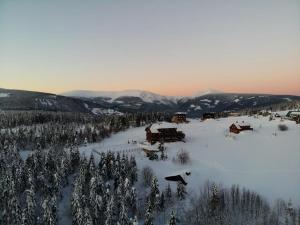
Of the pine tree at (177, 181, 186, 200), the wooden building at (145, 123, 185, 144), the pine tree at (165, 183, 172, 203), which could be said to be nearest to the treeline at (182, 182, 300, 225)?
the pine tree at (177, 181, 186, 200)

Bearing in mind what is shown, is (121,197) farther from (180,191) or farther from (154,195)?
(180,191)

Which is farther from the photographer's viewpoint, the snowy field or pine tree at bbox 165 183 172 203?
the snowy field

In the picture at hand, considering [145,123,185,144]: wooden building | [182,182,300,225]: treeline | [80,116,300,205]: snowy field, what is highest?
[145,123,185,144]: wooden building

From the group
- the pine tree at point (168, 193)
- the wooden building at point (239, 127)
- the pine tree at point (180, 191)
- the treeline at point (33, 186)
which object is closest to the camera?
the treeline at point (33, 186)

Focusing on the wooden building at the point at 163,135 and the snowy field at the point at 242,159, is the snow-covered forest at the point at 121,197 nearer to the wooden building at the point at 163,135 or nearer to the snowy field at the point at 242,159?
the snowy field at the point at 242,159

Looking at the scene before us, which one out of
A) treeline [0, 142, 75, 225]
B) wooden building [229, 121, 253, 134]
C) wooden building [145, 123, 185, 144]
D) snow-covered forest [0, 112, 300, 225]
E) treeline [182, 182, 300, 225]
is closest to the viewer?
treeline [0, 142, 75, 225]

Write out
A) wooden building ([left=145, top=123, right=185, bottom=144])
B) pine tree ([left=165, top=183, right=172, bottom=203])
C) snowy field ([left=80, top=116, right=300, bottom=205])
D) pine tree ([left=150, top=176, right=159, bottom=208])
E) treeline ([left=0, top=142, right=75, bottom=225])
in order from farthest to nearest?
wooden building ([left=145, top=123, right=185, bottom=144]) < snowy field ([left=80, top=116, right=300, bottom=205]) < pine tree ([left=165, top=183, right=172, bottom=203]) < pine tree ([left=150, top=176, right=159, bottom=208]) < treeline ([left=0, top=142, right=75, bottom=225])

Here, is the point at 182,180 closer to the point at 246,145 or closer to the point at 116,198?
the point at 116,198

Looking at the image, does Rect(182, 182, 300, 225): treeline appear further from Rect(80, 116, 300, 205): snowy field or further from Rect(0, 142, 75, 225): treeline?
Rect(0, 142, 75, 225): treeline

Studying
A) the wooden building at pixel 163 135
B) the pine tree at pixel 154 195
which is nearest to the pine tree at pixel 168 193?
the pine tree at pixel 154 195
